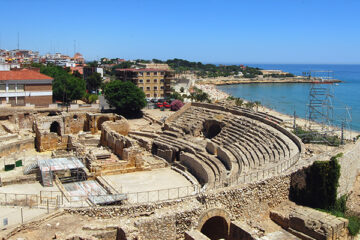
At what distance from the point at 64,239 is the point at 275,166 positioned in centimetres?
1194

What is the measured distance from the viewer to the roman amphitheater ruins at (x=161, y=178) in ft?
46.8

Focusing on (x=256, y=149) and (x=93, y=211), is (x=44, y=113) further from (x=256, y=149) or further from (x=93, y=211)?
(x=93, y=211)

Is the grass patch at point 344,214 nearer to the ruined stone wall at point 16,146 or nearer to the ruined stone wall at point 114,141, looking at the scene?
the ruined stone wall at point 114,141

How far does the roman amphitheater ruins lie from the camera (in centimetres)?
1425

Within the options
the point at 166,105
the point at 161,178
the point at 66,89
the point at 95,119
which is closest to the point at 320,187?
the point at 161,178

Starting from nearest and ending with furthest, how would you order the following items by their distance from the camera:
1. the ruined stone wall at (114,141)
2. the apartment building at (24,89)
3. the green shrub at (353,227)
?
1. the green shrub at (353,227)
2. the ruined stone wall at (114,141)
3. the apartment building at (24,89)

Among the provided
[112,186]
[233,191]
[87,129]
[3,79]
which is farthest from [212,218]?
[3,79]

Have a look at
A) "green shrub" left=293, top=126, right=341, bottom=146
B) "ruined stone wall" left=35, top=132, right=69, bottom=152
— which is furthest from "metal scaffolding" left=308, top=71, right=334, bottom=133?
"ruined stone wall" left=35, top=132, right=69, bottom=152

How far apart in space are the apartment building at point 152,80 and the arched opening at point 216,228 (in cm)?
4401

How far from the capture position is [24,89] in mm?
43281

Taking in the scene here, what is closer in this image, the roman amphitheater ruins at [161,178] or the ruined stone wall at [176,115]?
the roman amphitheater ruins at [161,178]

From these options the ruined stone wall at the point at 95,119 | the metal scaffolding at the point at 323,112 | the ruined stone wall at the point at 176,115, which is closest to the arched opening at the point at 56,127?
the ruined stone wall at the point at 95,119

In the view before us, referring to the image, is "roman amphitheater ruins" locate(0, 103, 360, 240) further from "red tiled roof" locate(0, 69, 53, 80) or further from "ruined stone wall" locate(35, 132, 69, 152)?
"red tiled roof" locate(0, 69, 53, 80)

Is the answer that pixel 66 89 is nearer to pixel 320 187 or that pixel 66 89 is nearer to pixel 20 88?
pixel 20 88
